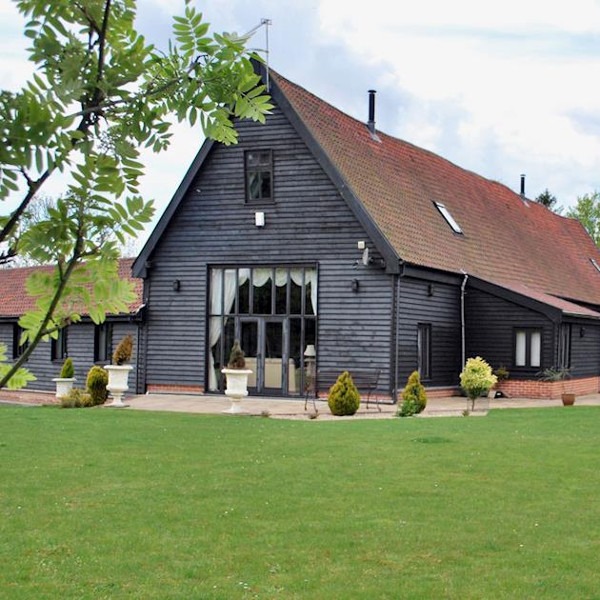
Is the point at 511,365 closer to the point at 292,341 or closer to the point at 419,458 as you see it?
the point at 292,341

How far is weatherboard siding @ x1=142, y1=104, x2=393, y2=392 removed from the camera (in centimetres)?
2522

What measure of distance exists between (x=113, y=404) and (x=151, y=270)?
15.9ft

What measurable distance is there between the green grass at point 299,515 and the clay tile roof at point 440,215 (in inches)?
427

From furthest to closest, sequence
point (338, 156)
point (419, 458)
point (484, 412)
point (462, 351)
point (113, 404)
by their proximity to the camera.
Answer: point (462, 351), point (338, 156), point (113, 404), point (484, 412), point (419, 458)

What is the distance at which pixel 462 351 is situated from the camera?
28.7m

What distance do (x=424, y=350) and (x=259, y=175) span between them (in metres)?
6.67

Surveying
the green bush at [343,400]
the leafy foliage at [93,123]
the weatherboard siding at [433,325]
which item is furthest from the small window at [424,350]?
the leafy foliage at [93,123]

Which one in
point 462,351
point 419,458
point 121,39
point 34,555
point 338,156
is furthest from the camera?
point 462,351

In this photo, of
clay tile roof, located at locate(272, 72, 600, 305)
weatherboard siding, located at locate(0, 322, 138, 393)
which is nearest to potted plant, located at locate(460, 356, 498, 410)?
clay tile roof, located at locate(272, 72, 600, 305)

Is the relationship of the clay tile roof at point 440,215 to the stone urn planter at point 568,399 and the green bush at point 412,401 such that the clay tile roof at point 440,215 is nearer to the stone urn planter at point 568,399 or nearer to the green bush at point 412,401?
the green bush at point 412,401

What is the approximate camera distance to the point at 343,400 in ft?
72.4

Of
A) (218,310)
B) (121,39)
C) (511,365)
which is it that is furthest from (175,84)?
(511,365)

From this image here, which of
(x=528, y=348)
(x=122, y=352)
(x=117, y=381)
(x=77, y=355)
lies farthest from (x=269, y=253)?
(x=77, y=355)

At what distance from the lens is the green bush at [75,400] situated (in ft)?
81.4
